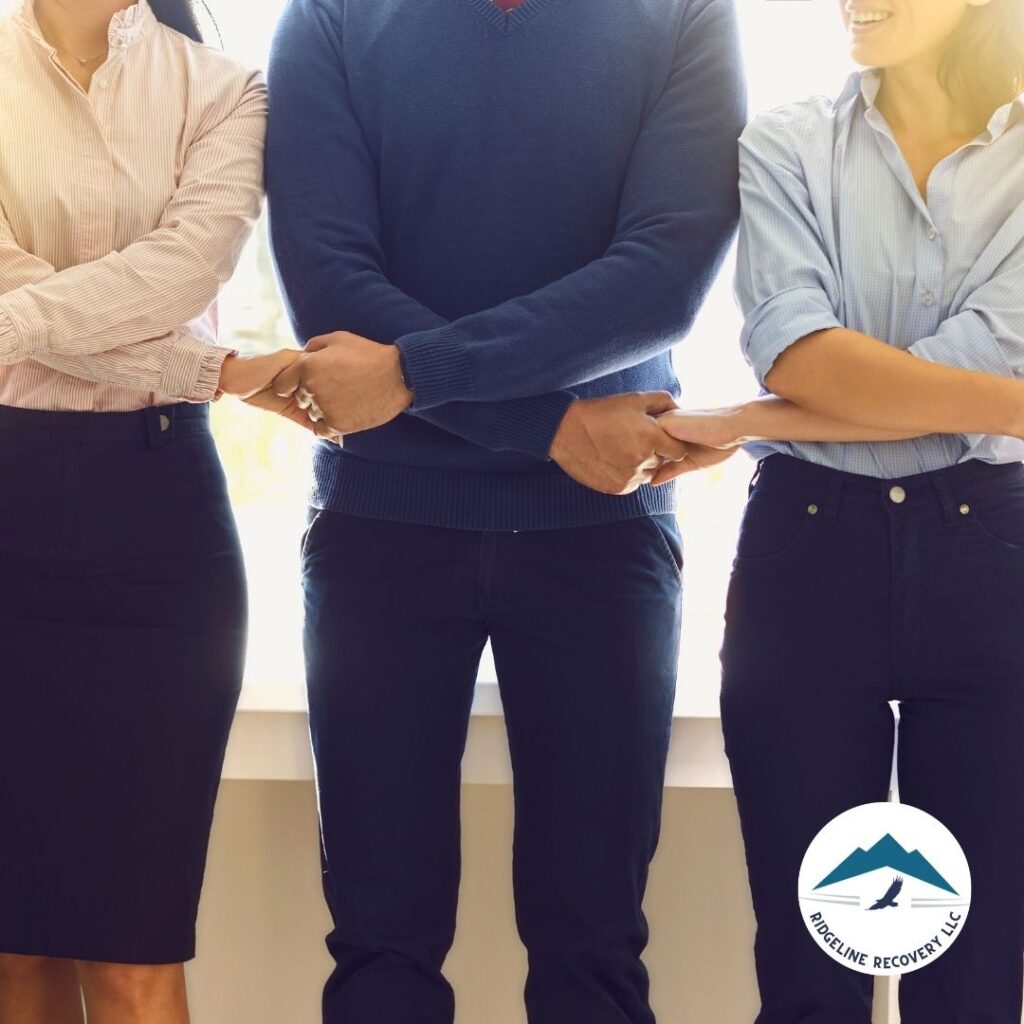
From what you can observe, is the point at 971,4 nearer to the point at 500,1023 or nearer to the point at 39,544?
the point at 39,544

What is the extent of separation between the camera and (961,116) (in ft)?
5.33

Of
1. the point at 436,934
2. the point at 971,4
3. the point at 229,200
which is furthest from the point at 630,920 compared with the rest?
the point at 971,4

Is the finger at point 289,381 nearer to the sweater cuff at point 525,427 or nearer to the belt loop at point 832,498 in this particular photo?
the sweater cuff at point 525,427

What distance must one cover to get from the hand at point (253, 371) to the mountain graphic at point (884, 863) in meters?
0.92

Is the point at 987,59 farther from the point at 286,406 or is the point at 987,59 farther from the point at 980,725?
the point at 286,406

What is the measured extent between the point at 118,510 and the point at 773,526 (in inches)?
32.7

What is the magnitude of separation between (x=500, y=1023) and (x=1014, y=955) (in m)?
→ 1.01

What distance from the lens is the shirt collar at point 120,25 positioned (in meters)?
1.72

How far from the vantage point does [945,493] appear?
4.98 feet

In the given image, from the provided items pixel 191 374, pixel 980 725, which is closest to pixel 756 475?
pixel 980 725

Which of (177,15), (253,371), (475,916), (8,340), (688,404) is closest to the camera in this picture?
(8,340)

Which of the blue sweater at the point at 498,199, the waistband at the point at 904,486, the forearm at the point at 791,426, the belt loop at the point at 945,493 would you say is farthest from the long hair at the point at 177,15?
the belt loop at the point at 945,493

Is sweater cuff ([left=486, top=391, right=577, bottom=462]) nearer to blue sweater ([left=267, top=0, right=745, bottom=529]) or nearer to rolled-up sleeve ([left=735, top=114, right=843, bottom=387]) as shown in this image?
blue sweater ([left=267, top=0, right=745, bottom=529])

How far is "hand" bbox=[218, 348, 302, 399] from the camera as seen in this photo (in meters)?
1.69
